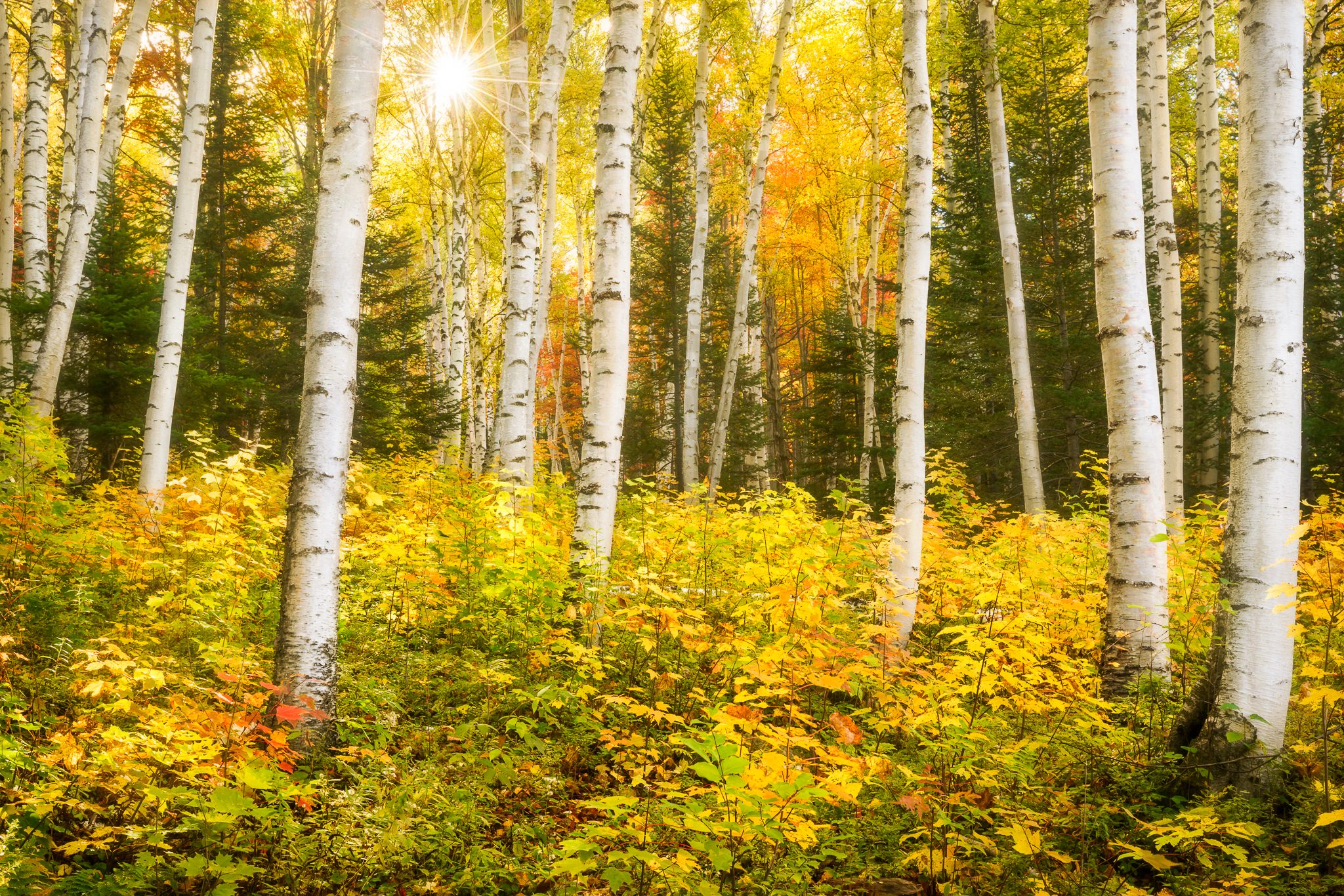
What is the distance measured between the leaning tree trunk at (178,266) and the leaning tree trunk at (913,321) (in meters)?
7.00

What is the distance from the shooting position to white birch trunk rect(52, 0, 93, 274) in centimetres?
935

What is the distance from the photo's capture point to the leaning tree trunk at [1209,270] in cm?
1086

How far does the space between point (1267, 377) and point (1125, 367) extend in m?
1.14

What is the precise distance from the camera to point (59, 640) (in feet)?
13.4

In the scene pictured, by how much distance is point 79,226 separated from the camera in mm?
8242

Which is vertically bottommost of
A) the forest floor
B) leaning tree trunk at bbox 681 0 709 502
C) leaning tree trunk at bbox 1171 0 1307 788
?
the forest floor

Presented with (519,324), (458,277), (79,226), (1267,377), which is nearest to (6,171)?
(79,226)

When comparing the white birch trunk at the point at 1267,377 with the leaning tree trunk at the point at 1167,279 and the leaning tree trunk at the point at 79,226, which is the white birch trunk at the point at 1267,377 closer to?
the leaning tree trunk at the point at 1167,279

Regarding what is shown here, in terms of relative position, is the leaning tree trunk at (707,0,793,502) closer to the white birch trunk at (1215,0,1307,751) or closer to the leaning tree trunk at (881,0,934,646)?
the leaning tree trunk at (881,0,934,646)

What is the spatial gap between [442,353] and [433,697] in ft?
43.5

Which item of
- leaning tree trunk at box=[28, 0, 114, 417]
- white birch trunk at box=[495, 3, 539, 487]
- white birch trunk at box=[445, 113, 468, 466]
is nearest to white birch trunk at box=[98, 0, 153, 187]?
leaning tree trunk at box=[28, 0, 114, 417]

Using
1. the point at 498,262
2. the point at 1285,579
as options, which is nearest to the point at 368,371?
the point at 498,262

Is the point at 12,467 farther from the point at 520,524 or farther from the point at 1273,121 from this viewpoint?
the point at 1273,121

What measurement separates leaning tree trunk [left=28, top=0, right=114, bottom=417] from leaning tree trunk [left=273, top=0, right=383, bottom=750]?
6.79 metres
